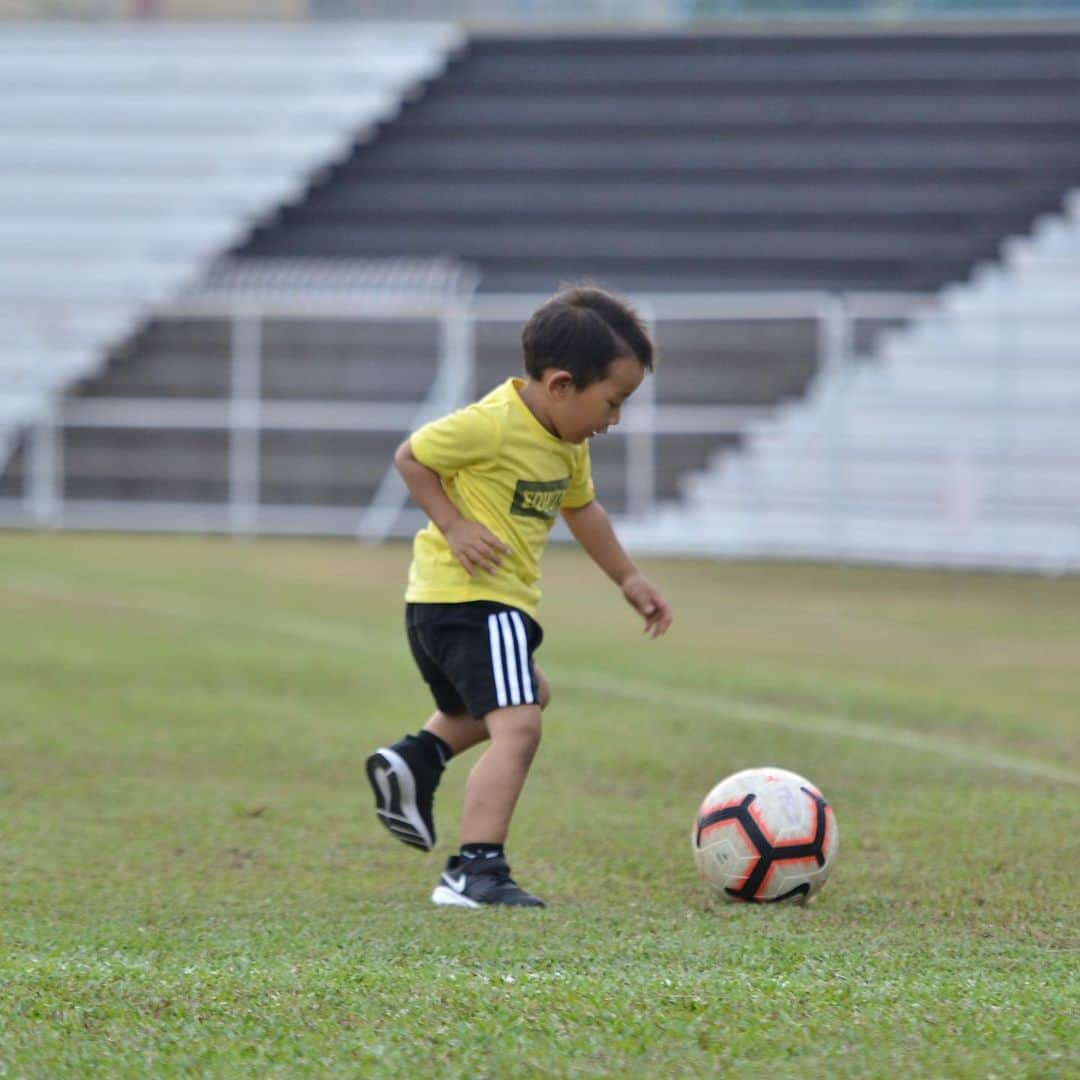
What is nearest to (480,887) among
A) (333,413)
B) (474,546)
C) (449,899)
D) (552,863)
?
(449,899)

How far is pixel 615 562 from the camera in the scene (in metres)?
4.94

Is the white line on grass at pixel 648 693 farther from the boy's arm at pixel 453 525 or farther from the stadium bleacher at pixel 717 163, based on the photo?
the stadium bleacher at pixel 717 163

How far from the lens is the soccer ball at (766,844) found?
14.1 ft

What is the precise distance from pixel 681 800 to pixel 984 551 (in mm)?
10554

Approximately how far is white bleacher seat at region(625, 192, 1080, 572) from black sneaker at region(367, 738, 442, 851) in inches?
463

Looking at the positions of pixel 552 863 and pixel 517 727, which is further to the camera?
pixel 552 863

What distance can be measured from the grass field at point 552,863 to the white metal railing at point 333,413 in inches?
255

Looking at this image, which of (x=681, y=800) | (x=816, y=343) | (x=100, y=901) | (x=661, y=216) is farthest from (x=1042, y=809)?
(x=661, y=216)

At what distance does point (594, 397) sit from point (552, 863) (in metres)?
1.18

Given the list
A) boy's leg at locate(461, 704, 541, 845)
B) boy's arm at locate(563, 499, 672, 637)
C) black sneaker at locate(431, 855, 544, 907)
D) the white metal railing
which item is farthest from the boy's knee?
the white metal railing

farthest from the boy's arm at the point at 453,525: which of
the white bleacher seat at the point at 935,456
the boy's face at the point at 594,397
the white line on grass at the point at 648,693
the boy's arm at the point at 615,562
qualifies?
the white bleacher seat at the point at 935,456

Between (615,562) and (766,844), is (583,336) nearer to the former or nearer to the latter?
(615,562)

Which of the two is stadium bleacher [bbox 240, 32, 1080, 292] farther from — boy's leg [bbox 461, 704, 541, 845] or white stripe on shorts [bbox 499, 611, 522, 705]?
boy's leg [bbox 461, 704, 541, 845]

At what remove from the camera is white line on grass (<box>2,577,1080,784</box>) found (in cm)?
675
